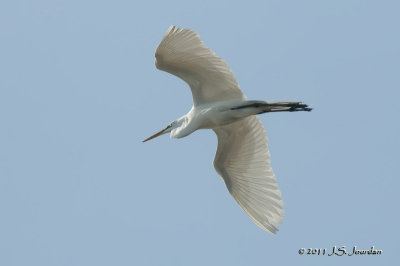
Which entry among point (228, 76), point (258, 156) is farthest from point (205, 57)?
point (258, 156)

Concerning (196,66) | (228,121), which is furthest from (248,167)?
(196,66)

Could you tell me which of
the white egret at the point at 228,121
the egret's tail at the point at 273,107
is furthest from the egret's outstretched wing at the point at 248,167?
the egret's tail at the point at 273,107

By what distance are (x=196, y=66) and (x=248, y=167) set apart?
1.84 metres

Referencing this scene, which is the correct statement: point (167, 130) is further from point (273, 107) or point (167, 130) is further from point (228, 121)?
point (273, 107)

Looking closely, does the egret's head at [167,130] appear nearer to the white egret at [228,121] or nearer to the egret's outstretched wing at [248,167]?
the white egret at [228,121]

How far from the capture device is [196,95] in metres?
9.48

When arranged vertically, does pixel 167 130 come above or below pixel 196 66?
below

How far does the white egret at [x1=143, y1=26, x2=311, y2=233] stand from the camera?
28.7ft

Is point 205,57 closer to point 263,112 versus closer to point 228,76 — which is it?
point 228,76

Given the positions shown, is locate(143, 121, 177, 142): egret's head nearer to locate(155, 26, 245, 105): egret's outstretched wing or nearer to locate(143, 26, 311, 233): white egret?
locate(143, 26, 311, 233): white egret

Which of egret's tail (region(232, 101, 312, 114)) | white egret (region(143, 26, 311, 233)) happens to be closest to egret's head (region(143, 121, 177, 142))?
white egret (region(143, 26, 311, 233))

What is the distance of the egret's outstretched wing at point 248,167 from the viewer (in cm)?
951

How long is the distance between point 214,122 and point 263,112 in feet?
2.23

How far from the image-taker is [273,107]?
9164 millimetres
